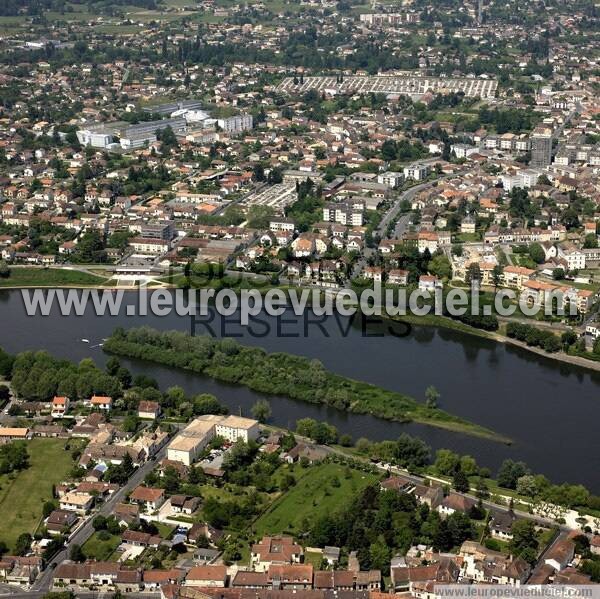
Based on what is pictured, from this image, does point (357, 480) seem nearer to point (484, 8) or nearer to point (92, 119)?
point (92, 119)

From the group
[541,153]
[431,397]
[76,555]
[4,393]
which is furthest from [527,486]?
[541,153]

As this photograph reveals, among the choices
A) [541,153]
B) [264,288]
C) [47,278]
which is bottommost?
[47,278]

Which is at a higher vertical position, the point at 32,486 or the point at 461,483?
the point at 461,483

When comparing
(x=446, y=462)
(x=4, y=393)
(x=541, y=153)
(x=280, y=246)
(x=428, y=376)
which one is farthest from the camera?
(x=541, y=153)

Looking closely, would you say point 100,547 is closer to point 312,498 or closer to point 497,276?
point 312,498

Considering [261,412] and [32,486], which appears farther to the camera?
[261,412]

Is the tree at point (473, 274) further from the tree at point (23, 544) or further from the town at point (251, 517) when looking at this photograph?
the tree at point (23, 544)
